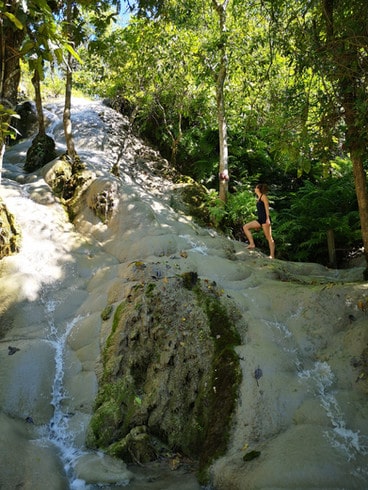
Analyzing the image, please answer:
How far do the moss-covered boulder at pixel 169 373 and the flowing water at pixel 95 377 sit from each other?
7.3 inches

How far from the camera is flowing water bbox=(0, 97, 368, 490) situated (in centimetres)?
340

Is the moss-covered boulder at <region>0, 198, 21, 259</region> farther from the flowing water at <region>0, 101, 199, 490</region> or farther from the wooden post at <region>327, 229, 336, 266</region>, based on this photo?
the wooden post at <region>327, 229, 336, 266</region>

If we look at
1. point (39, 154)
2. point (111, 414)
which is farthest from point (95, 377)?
point (39, 154)

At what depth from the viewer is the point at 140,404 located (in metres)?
4.40

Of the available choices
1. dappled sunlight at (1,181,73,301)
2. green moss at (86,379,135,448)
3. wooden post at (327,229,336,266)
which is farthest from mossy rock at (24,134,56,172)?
green moss at (86,379,135,448)

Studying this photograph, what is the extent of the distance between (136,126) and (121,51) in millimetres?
4356

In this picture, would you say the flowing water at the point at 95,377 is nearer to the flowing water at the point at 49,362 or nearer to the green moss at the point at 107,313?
the flowing water at the point at 49,362

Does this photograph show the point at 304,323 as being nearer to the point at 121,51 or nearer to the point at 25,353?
the point at 25,353

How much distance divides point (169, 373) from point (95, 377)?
0.94m

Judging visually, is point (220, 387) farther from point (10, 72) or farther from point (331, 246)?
point (331, 246)

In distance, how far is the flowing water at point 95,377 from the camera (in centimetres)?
340

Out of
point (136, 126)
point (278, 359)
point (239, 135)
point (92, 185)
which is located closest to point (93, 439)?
point (278, 359)

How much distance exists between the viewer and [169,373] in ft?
15.0

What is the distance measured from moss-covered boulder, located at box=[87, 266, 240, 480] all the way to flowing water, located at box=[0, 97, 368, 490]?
0.19 metres
